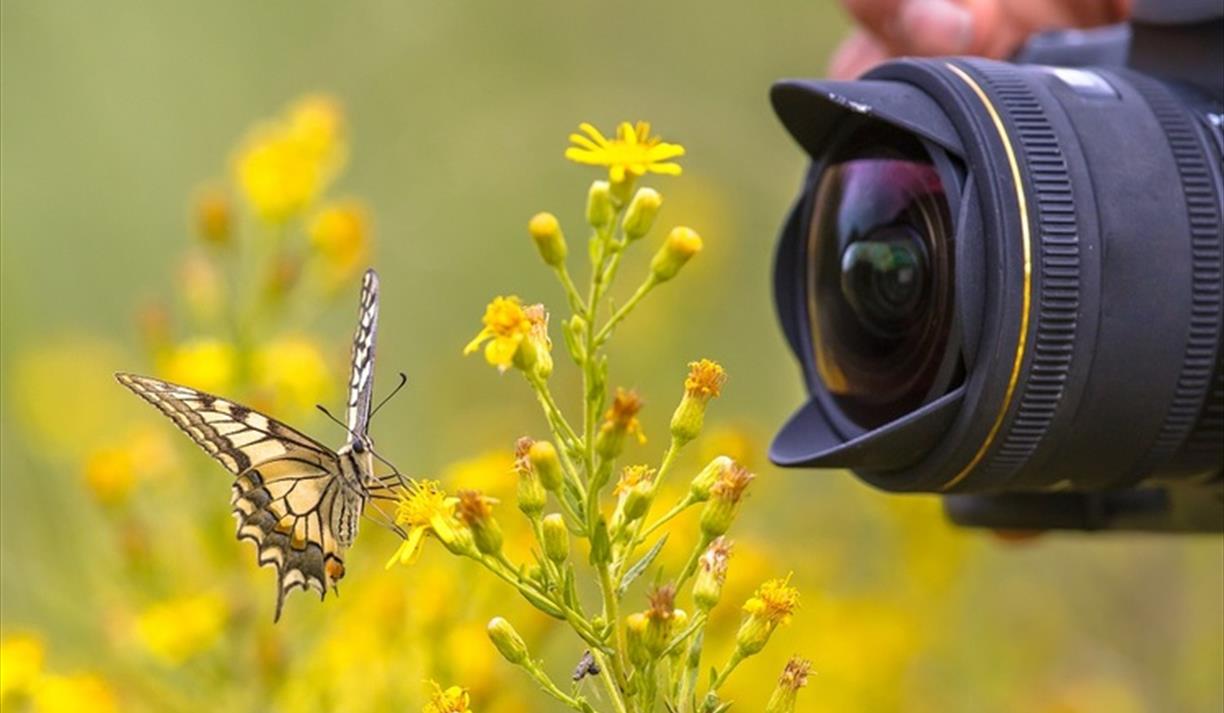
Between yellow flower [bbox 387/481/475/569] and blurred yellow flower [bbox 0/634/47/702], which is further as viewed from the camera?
blurred yellow flower [bbox 0/634/47/702]

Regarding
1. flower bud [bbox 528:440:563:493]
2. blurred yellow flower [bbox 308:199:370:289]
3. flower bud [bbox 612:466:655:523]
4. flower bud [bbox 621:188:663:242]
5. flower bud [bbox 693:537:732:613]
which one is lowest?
flower bud [bbox 693:537:732:613]

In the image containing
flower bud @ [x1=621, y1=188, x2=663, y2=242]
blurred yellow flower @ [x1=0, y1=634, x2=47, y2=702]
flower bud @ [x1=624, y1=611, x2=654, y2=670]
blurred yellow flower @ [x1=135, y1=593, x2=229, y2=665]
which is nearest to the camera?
flower bud @ [x1=624, y1=611, x2=654, y2=670]

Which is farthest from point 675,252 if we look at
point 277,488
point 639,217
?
point 277,488

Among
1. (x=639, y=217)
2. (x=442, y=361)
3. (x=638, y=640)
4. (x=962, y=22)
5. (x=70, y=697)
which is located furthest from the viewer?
(x=442, y=361)

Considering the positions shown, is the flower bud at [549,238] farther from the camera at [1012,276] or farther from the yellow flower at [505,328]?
the camera at [1012,276]

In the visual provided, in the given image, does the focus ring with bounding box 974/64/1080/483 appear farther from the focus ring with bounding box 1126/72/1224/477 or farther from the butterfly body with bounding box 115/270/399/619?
the butterfly body with bounding box 115/270/399/619

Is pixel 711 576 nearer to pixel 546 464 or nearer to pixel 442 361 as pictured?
pixel 546 464

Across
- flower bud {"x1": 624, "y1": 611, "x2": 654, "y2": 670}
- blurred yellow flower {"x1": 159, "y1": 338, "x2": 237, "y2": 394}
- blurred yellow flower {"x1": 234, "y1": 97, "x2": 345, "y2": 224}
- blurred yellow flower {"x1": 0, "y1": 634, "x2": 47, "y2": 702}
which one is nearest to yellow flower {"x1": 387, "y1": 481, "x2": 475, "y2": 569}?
flower bud {"x1": 624, "y1": 611, "x2": 654, "y2": 670}
